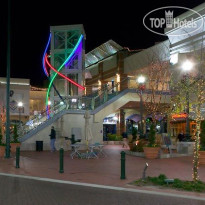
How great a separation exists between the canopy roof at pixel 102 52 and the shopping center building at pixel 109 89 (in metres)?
0.18

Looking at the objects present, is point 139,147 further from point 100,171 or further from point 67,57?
point 67,57

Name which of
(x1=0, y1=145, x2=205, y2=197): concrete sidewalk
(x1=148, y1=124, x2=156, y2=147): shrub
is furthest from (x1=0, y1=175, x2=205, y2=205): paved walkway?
(x1=148, y1=124, x2=156, y2=147): shrub

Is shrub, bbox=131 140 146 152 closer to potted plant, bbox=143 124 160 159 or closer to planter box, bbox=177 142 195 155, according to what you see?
potted plant, bbox=143 124 160 159

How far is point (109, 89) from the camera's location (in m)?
29.0

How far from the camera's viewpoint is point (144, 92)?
98.7ft

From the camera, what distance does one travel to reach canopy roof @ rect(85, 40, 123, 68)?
150 feet

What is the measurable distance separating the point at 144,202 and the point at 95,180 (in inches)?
144

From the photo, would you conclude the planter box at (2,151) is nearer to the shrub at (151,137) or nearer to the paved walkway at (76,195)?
the shrub at (151,137)

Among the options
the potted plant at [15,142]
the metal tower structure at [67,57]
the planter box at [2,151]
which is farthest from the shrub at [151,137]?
the metal tower structure at [67,57]

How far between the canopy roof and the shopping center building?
18 centimetres

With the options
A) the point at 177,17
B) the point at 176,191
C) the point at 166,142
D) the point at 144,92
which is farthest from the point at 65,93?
the point at 176,191

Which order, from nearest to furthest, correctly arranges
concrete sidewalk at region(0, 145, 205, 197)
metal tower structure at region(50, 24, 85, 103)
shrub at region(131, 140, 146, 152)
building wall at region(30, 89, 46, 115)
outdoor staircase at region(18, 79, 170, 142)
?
1. concrete sidewalk at region(0, 145, 205, 197)
2. shrub at region(131, 140, 146, 152)
3. outdoor staircase at region(18, 79, 170, 142)
4. metal tower structure at region(50, 24, 85, 103)
5. building wall at region(30, 89, 46, 115)

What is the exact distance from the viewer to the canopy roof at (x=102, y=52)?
45.8 meters

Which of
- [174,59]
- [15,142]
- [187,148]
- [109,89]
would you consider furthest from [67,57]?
[187,148]
